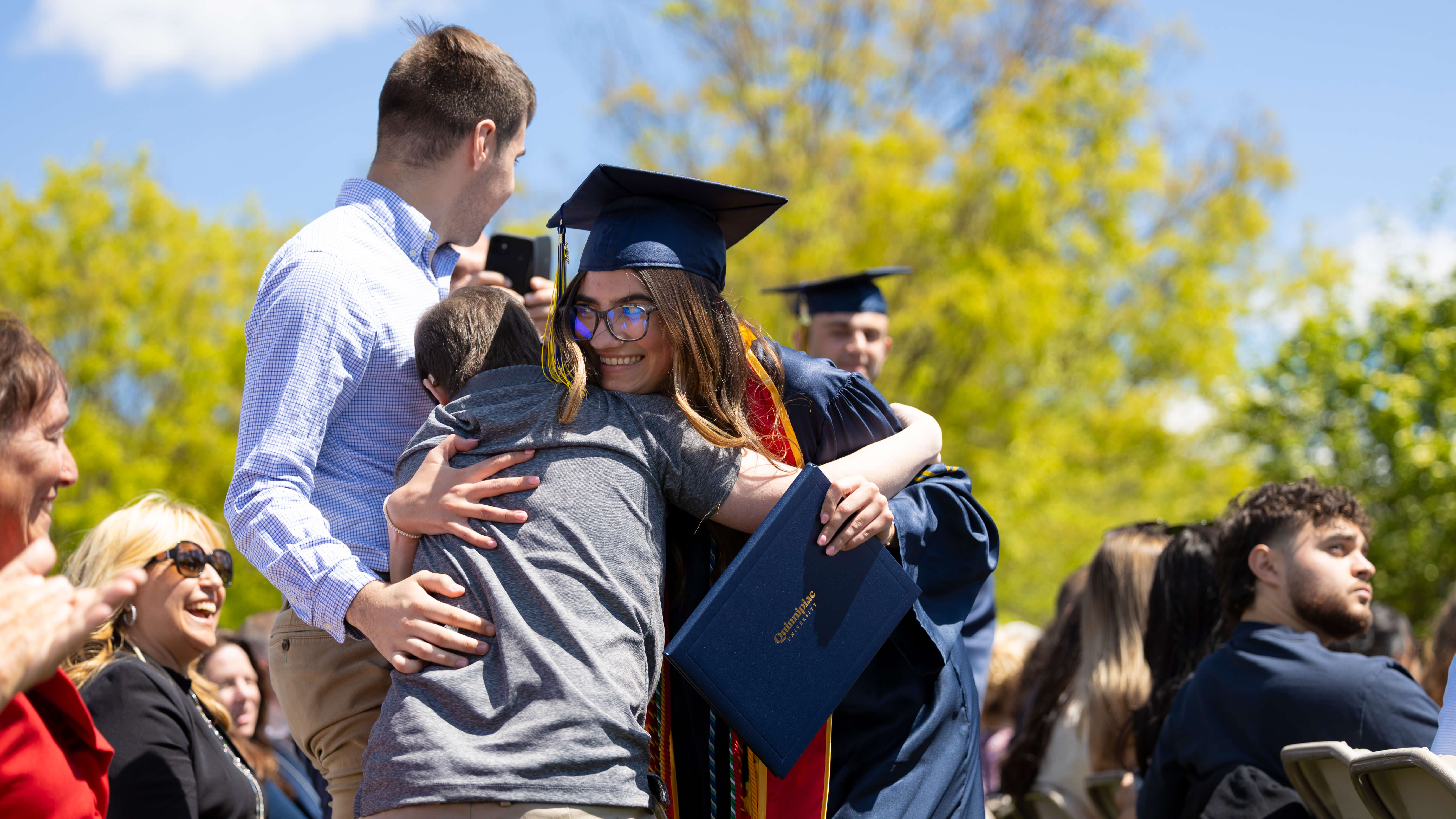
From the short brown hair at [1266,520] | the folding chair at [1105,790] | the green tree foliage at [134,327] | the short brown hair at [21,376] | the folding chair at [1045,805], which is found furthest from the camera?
the green tree foliage at [134,327]

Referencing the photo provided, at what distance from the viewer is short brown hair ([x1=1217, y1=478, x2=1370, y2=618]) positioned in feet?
11.9

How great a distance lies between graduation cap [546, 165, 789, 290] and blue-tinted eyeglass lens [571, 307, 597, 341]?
0.09m

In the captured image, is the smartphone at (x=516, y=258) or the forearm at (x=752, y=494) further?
the smartphone at (x=516, y=258)

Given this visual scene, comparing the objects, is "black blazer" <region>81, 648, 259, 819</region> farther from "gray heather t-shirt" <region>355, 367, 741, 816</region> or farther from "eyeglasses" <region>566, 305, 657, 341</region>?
"eyeglasses" <region>566, 305, 657, 341</region>

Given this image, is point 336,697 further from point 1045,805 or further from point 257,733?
point 1045,805

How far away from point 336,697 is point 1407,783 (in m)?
2.32

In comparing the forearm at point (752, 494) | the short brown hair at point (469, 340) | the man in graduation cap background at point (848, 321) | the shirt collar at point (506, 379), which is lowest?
the forearm at point (752, 494)

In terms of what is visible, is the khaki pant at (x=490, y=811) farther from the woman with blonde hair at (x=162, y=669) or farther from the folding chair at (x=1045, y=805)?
the folding chair at (x=1045, y=805)

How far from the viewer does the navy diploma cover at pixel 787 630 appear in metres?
2.03

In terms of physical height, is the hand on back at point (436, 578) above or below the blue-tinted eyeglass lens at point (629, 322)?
below

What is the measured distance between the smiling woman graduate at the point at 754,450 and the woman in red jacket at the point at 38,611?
2.68ft

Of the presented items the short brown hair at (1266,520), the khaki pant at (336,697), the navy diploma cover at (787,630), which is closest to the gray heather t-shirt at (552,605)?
the navy diploma cover at (787,630)

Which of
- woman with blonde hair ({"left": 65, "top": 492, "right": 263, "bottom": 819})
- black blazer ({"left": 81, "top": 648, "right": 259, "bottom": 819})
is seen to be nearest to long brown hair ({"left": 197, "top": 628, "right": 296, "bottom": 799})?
woman with blonde hair ({"left": 65, "top": 492, "right": 263, "bottom": 819})

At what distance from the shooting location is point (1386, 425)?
1147cm
